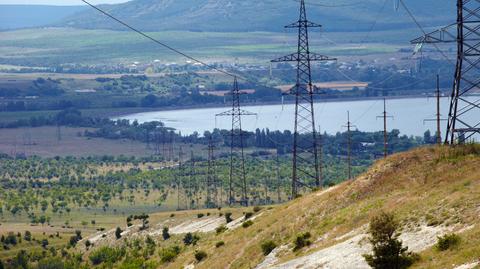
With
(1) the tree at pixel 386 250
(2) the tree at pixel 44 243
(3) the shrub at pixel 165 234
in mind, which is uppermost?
(1) the tree at pixel 386 250

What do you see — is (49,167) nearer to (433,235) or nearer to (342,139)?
(342,139)

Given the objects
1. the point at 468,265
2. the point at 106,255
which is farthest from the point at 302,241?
the point at 106,255

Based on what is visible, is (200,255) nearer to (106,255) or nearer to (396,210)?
(396,210)

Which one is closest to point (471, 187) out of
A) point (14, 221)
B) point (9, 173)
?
point (14, 221)

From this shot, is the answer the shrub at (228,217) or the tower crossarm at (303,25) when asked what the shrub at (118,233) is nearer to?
the shrub at (228,217)

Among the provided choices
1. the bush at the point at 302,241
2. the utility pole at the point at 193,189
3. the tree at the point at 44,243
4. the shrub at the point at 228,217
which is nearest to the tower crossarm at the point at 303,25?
the shrub at the point at 228,217

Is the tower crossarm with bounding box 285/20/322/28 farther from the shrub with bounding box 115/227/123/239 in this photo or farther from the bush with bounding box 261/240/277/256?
the shrub with bounding box 115/227/123/239
